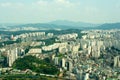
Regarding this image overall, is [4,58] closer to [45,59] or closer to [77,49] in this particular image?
[45,59]

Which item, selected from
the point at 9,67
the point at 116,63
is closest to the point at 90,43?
the point at 116,63

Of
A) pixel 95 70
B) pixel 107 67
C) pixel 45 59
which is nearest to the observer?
pixel 95 70

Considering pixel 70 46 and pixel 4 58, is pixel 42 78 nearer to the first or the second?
Result: pixel 4 58

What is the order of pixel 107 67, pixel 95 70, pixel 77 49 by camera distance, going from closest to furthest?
pixel 95 70 < pixel 107 67 < pixel 77 49

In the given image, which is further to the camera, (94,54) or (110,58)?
(94,54)

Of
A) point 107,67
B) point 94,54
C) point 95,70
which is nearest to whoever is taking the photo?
point 95,70

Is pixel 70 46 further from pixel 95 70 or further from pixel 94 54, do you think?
pixel 95 70

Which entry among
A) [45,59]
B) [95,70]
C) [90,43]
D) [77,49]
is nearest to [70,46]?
[77,49]

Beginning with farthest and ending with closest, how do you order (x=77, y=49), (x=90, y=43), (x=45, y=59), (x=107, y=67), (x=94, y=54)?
(x=90, y=43), (x=77, y=49), (x=94, y=54), (x=45, y=59), (x=107, y=67)

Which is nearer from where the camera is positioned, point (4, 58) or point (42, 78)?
point (42, 78)
